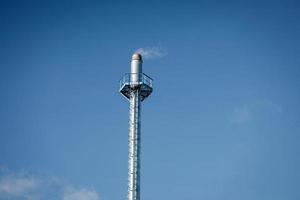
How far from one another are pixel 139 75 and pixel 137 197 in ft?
51.5

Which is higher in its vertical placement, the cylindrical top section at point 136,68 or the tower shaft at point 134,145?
the cylindrical top section at point 136,68

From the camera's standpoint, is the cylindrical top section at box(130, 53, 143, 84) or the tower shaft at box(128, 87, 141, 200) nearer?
the tower shaft at box(128, 87, 141, 200)

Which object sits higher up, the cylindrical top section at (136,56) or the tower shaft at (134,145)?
the cylindrical top section at (136,56)

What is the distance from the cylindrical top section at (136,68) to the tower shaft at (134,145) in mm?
1314

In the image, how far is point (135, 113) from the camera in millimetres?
82188

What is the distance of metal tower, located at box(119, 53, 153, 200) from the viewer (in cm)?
7838

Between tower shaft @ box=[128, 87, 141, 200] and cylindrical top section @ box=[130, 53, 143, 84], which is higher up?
cylindrical top section @ box=[130, 53, 143, 84]

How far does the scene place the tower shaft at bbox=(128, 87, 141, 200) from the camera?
3073 inches

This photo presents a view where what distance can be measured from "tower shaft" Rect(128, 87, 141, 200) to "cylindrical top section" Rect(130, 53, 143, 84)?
1.31 meters

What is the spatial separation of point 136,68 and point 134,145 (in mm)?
10517

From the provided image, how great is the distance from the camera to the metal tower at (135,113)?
257 ft

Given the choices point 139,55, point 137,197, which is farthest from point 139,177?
point 139,55

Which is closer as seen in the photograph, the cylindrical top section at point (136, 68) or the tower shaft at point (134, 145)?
the tower shaft at point (134, 145)

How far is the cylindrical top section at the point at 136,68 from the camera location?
84.1 meters
